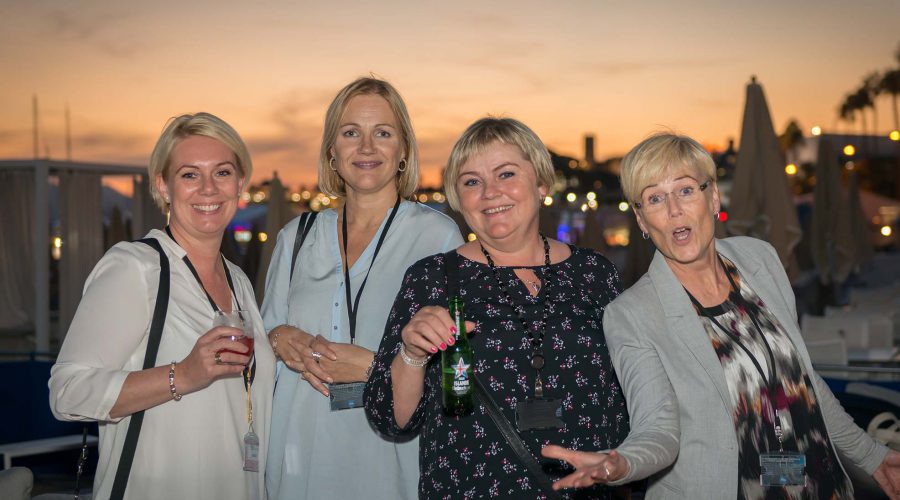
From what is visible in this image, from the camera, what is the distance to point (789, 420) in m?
2.55

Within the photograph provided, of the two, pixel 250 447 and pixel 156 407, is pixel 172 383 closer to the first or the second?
pixel 156 407

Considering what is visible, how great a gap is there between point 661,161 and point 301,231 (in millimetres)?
1551

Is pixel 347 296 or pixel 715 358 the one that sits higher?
pixel 347 296

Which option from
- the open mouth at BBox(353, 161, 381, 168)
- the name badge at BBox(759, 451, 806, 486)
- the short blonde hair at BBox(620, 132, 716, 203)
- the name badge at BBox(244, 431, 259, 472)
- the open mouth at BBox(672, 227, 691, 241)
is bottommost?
the name badge at BBox(759, 451, 806, 486)

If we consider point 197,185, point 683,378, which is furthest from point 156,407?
point 683,378

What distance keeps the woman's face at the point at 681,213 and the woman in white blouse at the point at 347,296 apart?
2.78 feet

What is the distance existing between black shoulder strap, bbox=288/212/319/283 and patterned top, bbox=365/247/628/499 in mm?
741

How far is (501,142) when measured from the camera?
2.77m

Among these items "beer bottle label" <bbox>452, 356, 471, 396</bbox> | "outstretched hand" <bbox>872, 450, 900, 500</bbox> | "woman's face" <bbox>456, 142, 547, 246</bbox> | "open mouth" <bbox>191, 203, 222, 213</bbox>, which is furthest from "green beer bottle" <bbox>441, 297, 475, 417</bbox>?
"outstretched hand" <bbox>872, 450, 900, 500</bbox>

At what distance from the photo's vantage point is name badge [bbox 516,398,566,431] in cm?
248

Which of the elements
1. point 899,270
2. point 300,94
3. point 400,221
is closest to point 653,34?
point 300,94

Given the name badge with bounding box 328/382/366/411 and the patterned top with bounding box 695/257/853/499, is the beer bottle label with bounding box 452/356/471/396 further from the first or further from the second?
the patterned top with bounding box 695/257/853/499

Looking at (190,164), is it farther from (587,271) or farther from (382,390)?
(587,271)

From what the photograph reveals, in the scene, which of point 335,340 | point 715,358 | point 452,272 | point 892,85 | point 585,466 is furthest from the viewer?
point 892,85
